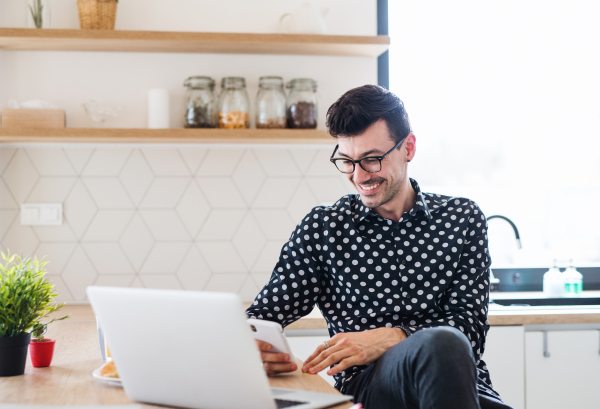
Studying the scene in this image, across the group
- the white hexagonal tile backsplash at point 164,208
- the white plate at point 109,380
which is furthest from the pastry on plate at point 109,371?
the white hexagonal tile backsplash at point 164,208

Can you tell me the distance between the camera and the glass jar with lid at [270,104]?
2305 millimetres

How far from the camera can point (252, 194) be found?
98.0 inches

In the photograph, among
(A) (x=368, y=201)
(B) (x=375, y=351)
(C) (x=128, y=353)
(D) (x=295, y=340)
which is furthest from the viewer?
(D) (x=295, y=340)

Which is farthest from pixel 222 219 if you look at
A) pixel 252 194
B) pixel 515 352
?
pixel 515 352

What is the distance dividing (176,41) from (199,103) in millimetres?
249

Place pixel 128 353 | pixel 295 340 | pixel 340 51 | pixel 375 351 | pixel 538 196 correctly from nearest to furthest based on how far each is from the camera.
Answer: pixel 128 353 < pixel 375 351 < pixel 295 340 < pixel 340 51 < pixel 538 196

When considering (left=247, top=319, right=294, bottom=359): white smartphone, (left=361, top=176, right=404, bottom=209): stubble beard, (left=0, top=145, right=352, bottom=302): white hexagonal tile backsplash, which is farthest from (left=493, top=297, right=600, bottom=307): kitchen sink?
(left=247, top=319, right=294, bottom=359): white smartphone

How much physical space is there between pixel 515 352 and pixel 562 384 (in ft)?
0.70

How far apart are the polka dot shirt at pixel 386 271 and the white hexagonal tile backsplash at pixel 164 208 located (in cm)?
91

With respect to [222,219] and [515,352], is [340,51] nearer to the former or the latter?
[222,219]

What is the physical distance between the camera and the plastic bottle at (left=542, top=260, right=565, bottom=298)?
2.44 m

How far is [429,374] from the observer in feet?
3.31

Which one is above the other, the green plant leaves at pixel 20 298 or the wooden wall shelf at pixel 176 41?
the wooden wall shelf at pixel 176 41

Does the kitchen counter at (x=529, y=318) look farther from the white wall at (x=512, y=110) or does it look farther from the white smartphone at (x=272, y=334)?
the white smartphone at (x=272, y=334)
